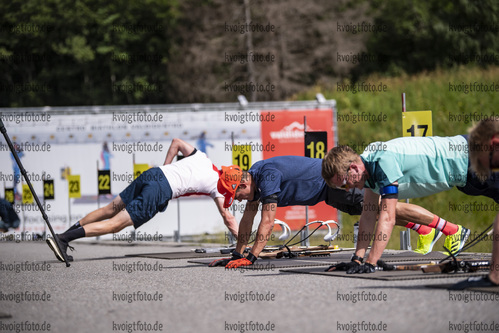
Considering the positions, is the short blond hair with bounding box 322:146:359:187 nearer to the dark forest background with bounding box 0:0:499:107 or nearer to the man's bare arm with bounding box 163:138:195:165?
the man's bare arm with bounding box 163:138:195:165

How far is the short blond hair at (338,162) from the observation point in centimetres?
792

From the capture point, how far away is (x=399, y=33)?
42.1 meters

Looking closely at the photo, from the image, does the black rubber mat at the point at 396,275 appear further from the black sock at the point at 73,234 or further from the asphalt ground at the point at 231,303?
the black sock at the point at 73,234

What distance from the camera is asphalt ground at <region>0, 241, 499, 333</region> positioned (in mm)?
5730

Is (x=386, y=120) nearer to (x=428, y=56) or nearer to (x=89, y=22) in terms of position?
(x=428, y=56)

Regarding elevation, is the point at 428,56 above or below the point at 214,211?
above

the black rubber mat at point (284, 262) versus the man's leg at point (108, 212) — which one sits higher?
the man's leg at point (108, 212)

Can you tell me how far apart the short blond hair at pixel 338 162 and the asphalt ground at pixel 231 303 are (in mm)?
993

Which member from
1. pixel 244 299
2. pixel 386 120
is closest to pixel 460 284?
pixel 244 299

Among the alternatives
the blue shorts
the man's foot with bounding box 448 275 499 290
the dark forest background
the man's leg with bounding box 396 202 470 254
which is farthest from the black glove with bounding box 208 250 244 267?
the dark forest background

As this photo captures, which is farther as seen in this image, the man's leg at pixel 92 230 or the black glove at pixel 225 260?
the man's leg at pixel 92 230

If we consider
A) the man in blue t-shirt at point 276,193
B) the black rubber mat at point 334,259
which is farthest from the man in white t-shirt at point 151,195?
the man in blue t-shirt at point 276,193

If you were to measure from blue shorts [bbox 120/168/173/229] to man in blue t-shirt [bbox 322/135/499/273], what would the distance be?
11.2ft

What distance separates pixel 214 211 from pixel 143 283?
9329mm
